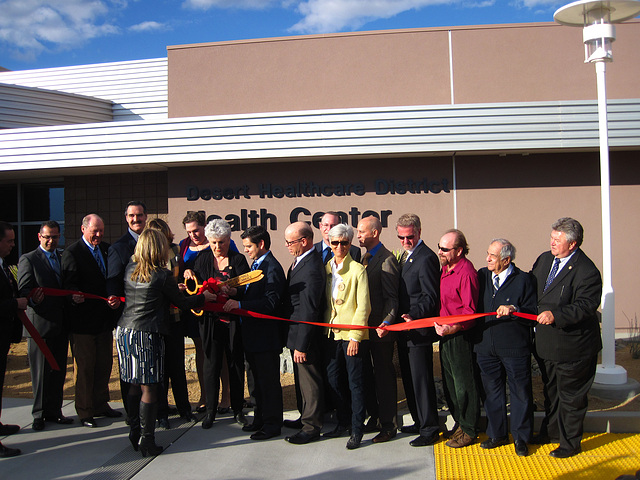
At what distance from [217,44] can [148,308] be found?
6.92m

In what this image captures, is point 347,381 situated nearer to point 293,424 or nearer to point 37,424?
point 293,424

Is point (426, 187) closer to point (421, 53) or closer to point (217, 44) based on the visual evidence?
point (421, 53)

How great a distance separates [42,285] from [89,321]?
0.55 metres

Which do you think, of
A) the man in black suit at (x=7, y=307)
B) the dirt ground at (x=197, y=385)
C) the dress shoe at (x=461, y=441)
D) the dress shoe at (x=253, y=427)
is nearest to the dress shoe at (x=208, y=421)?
the dress shoe at (x=253, y=427)

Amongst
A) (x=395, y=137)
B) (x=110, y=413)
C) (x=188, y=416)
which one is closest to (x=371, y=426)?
(x=188, y=416)

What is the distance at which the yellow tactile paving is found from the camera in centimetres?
401

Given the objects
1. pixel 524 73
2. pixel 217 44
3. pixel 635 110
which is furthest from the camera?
pixel 217 44

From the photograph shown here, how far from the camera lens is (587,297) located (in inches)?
165

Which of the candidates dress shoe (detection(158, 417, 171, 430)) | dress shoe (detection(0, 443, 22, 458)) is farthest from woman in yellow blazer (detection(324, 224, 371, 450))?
dress shoe (detection(0, 443, 22, 458))

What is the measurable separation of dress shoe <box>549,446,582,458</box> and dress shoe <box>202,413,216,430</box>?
9.84ft

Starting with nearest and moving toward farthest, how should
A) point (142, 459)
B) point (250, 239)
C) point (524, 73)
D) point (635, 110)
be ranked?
point (142, 459) → point (250, 239) → point (635, 110) → point (524, 73)

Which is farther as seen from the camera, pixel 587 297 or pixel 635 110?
pixel 635 110

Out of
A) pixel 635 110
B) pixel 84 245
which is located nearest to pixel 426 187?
pixel 635 110

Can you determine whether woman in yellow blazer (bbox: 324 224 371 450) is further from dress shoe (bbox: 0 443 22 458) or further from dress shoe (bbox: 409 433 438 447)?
dress shoe (bbox: 0 443 22 458)
